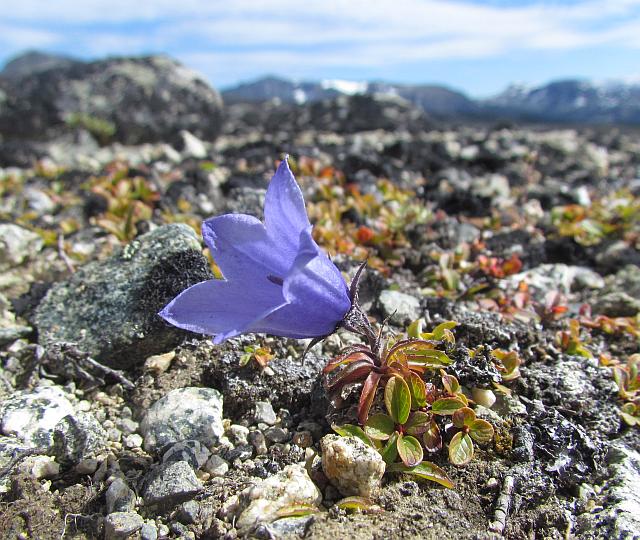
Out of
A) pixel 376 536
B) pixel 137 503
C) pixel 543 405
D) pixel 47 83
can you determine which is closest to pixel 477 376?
pixel 543 405

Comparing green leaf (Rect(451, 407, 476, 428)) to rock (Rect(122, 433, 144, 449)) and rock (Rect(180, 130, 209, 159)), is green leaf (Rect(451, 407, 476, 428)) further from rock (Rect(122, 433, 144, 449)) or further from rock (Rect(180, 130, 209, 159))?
rock (Rect(180, 130, 209, 159))

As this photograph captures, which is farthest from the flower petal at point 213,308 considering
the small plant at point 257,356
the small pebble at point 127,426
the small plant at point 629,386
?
the small plant at point 629,386

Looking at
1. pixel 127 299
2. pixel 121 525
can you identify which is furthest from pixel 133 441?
pixel 127 299

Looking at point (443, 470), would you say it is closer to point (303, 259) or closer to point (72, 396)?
point (303, 259)

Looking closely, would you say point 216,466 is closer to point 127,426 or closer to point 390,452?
point 127,426

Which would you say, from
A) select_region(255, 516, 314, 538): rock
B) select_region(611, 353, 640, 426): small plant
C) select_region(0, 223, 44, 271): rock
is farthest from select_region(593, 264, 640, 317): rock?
select_region(0, 223, 44, 271): rock
